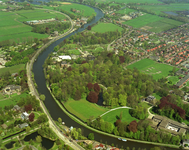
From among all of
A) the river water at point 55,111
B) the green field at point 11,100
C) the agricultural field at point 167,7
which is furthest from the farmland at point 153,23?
the green field at point 11,100

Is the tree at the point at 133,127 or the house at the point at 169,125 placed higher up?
the tree at the point at 133,127

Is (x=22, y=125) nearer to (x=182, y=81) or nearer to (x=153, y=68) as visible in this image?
(x=182, y=81)

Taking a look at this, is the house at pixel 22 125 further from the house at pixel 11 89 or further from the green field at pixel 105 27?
the green field at pixel 105 27

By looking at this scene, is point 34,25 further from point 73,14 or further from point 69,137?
point 69,137

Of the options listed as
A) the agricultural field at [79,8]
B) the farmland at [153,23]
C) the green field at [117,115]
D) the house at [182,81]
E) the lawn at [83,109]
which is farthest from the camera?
the agricultural field at [79,8]

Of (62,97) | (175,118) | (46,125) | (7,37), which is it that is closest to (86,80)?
(62,97)
